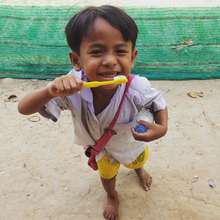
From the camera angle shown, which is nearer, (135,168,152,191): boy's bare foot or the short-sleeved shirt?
the short-sleeved shirt

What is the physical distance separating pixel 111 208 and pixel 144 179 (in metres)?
0.27

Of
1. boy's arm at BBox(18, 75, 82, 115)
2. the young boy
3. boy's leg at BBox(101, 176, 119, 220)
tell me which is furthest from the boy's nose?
boy's leg at BBox(101, 176, 119, 220)

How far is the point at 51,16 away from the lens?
10.6 feet

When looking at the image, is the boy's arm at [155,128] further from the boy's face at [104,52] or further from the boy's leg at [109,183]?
the boy's leg at [109,183]

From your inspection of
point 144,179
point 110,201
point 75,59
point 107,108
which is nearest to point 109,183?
point 110,201

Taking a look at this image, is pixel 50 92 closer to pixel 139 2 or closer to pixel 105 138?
pixel 105 138

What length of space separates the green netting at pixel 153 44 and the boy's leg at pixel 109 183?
1.46 metres

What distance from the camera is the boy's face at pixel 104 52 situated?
1323 mm

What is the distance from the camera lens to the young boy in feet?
4.35

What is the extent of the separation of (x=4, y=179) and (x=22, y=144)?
13.3 inches

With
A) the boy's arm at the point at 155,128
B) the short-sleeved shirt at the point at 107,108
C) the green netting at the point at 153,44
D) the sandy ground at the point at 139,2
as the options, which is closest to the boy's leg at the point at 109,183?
the short-sleeved shirt at the point at 107,108

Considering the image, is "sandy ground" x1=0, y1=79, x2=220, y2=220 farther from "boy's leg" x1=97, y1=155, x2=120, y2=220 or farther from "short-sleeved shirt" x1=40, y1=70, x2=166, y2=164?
"short-sleeved shirt" x1=40, y1=70, x2=166, y2=164

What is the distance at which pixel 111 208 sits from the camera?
6.38 feet

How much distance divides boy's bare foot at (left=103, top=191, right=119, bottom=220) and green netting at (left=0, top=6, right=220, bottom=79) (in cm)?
146
